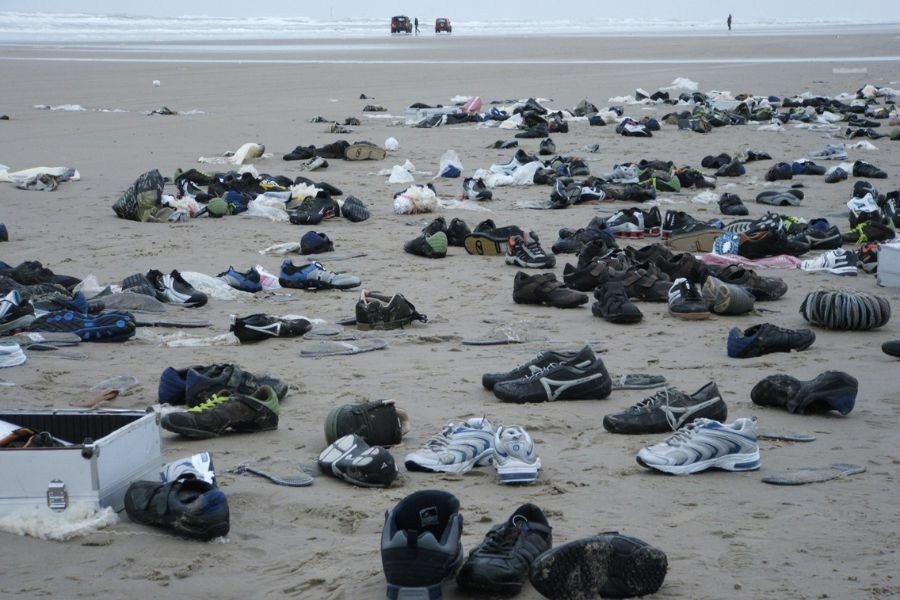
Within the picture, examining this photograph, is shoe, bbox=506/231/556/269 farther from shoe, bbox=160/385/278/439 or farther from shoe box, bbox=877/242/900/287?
shoe, bbox=160/385/278/439

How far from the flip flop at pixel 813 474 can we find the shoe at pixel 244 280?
16.5 ft

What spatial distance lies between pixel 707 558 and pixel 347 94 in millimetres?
26082

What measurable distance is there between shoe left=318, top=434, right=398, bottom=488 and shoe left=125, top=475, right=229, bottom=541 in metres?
0.70

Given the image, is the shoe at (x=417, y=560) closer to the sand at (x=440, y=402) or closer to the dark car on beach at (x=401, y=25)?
the sand at (x=440, y=402)

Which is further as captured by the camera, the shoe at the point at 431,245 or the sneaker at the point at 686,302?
the shoe at the point at 431,245

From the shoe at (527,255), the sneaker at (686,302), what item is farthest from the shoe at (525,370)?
the shoe at (527,255)

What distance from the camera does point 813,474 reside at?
15.2 feet

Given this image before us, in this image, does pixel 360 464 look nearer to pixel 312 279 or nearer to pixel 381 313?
pixel 381 313

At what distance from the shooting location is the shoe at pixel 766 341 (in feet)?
22.1

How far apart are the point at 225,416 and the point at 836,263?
603 centimetres

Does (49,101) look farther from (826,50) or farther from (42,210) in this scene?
(826,50)

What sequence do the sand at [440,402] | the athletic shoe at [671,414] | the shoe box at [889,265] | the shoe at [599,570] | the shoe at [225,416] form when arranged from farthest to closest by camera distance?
the shoe box at [889,265] < the athletic shoe at [671,414] < the shoe at [225,416] < the sand at [440,402] < the shoe at [599,570]

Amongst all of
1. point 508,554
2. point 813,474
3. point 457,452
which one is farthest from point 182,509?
point 813,474

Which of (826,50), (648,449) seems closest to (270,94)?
(648,449)
